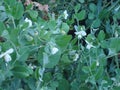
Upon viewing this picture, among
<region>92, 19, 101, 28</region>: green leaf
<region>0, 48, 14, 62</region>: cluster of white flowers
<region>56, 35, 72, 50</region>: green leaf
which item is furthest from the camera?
<region>92, 19, 101, 28</region>: green leaf

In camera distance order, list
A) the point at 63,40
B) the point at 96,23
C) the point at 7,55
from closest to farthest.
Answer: the point at 7,55
the point at 63,40
the point at 96,23

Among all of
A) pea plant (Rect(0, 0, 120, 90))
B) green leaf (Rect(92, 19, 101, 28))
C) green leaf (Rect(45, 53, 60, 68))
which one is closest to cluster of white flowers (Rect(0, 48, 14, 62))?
pea plant (Rect(0, 0, 120, 90))

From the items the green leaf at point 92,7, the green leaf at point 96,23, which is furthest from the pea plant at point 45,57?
the green leaf at point 92,7

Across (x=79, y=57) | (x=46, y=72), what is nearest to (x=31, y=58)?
(x=46, y=72)

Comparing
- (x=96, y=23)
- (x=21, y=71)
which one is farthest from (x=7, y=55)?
(x=96, y=23)

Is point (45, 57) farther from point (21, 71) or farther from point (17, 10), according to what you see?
point (17, 10)

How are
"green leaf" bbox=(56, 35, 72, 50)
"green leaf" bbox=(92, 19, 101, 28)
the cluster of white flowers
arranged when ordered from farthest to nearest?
"green leaf" bbox=(92, 19, 101, 28)
"green leaf" bbox=(56, 35, 72, 50)
the cluster of white flowers

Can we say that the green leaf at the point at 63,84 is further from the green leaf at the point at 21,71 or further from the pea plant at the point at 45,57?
the green leaf at the point at 21,71

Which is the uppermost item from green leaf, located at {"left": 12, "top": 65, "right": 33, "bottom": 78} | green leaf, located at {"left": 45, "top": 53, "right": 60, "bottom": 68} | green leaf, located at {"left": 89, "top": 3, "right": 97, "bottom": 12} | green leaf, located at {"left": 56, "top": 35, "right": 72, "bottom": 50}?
green leaf, located at {"left": 89, "top": 3, "right": 97, "bottom": 12}

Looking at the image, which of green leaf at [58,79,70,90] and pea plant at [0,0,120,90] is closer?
pea plant at [0,0,120,90]

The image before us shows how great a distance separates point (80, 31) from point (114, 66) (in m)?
0.33

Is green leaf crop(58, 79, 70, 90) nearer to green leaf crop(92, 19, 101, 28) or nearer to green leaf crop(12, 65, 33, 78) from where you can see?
green leaf crop(12, 65, 33, 78)

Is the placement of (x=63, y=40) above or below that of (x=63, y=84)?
above

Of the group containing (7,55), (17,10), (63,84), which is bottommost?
(63,84)
